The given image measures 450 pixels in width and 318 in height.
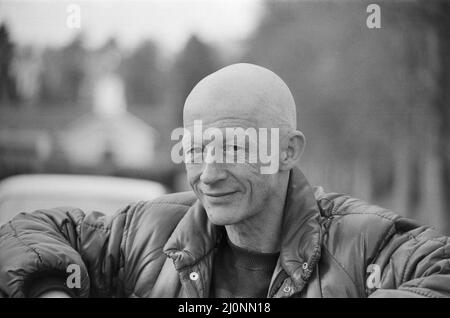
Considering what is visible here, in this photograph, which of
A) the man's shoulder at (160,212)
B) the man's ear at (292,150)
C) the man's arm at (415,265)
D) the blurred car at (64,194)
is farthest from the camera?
the blurred car at (64,194)

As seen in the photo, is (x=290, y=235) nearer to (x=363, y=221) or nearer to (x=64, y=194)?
(x=363, y=221)

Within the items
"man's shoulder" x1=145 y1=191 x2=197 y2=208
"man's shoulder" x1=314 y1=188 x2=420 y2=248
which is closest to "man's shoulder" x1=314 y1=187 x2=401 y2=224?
"man's shoulder" x1=314 y1=188 x2=420 y2=248

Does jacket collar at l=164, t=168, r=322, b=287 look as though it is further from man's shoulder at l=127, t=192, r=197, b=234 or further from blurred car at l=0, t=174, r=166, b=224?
blurred car at l=0, t=174, r=166, b=224

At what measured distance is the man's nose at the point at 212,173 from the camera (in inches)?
80.7

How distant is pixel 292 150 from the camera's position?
85.0 inches

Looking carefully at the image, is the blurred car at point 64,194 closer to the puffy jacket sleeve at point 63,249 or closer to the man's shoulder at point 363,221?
the puffy jacket sleeve at point 63,249

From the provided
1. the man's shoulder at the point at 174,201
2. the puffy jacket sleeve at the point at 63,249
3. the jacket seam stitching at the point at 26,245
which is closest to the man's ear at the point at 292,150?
the man's shoulder at the point at 174,201

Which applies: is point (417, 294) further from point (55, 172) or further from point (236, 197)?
point (55, 172)

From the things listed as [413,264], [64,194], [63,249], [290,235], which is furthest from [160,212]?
[64,194]

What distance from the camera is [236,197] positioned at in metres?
2.10

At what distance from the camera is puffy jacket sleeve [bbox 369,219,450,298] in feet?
6.22

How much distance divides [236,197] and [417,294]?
0.61 meters

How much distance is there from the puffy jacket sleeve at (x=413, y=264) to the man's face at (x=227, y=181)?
17.0 inches

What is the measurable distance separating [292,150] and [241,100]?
0.26 m
